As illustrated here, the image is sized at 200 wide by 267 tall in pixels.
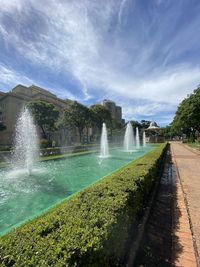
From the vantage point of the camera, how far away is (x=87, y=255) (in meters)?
1.81

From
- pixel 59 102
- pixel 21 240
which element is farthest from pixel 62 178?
pixel 59 102

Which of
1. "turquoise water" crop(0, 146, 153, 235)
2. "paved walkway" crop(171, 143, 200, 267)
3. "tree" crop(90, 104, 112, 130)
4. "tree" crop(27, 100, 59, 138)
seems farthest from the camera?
"tree" crop(90, 104, 112, 130)

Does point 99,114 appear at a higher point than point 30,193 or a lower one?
higher

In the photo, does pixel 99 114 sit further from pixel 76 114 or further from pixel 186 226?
pixel 186 226

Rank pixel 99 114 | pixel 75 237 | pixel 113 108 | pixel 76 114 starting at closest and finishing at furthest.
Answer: pixel 75 237, pixel 76 114, pixel 99 114, pixel 113 108

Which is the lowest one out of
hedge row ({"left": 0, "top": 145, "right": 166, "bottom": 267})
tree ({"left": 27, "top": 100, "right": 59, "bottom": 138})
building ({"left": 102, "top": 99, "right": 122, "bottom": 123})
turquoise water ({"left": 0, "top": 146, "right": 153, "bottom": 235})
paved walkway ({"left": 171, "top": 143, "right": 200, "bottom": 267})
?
turquoise water ({"left": 0, "top": 146, "right": 153, "bottom": 235})

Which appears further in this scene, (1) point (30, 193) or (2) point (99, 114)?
(2) point (99, 114)

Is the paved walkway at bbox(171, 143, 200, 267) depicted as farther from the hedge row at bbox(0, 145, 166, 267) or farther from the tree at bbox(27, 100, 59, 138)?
the tree at bbox(27, 100, 59, 138)

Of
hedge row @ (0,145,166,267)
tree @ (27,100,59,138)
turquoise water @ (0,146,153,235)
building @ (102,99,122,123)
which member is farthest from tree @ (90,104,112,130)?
hedge row @ (0,145,166,267)

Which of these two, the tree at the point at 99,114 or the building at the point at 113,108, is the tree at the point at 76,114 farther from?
the building at the point at 113,108

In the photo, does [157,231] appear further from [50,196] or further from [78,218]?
[50,196]

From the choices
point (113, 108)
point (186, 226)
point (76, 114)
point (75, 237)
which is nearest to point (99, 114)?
point (76, 114)

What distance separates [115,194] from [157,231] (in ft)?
5.51

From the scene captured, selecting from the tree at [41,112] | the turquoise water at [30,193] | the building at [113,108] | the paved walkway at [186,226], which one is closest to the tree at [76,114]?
the tree at [41,112]
